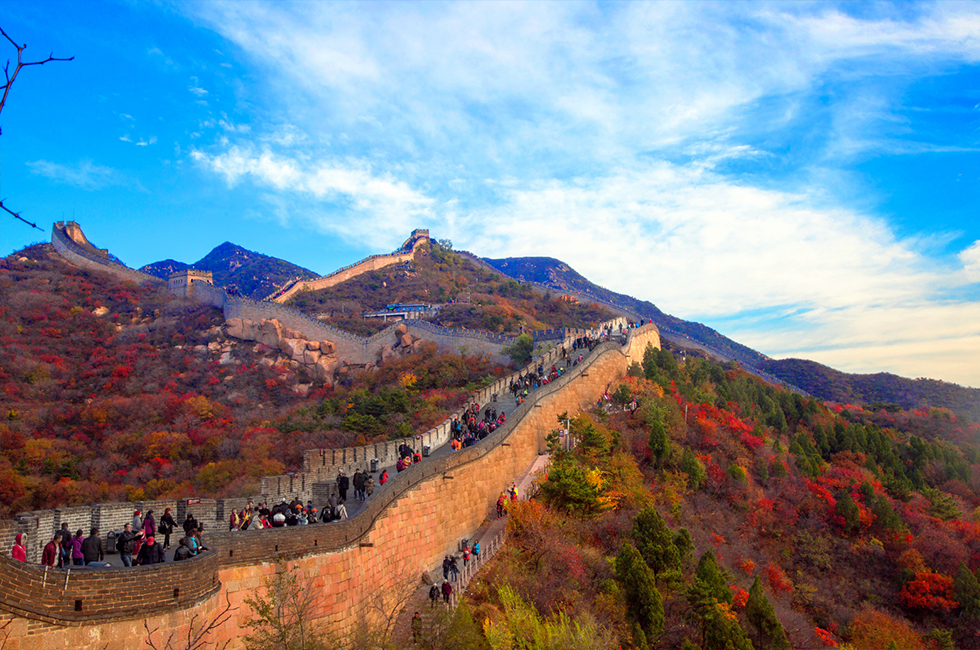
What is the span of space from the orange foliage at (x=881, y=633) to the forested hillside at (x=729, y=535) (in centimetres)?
7

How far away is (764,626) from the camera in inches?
748

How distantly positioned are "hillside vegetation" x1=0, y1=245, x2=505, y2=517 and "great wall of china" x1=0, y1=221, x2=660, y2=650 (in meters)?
8.00

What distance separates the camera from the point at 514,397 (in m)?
28.2

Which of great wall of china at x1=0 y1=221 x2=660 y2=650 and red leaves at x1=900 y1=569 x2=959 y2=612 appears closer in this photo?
great wall of china at x1=0 y1=221 x2=660 y2=650

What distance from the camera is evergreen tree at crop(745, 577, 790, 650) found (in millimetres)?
18828

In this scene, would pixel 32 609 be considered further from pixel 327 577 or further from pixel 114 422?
pixel 114 422

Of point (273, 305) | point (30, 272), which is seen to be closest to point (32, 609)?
point (273, 305)

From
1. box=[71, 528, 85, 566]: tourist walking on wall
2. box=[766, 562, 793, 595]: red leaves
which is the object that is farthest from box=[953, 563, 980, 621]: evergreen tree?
box=[71, 528, 85, 566]: tourist walking on wall

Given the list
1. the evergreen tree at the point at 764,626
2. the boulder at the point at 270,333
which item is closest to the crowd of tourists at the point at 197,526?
the evergreen tree at the point at 764,626

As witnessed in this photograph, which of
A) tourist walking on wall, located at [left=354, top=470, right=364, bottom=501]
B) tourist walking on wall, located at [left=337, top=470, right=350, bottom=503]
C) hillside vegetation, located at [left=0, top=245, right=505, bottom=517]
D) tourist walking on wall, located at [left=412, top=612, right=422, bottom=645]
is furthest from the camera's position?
hillside vegetation, located at [left=0, top=245, right=505, bottom=517]

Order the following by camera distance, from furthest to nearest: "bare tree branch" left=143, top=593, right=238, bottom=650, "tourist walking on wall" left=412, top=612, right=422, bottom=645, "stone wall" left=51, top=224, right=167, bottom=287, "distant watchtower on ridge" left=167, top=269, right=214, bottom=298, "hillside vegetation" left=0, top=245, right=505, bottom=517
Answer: "stone wall" left=51, top=224, right=167, bottom=287, "distant watchtower on ridge" left=167, top=269, right=214, bottom=298, "hillside vegetation" left=0, top=245, right=505, bottom=517, "tourist walking on wall" left=412, top=612, right=422, bottom=645, "bare tree branch" left=143, top=593, right=238, bottom=650

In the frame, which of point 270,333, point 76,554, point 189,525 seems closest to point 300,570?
point 189,525

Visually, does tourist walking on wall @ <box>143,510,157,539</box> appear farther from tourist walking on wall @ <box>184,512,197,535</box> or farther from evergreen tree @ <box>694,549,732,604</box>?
evergreen tree @ <box>694,549,732,604</box>

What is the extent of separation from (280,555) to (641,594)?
9.90m
